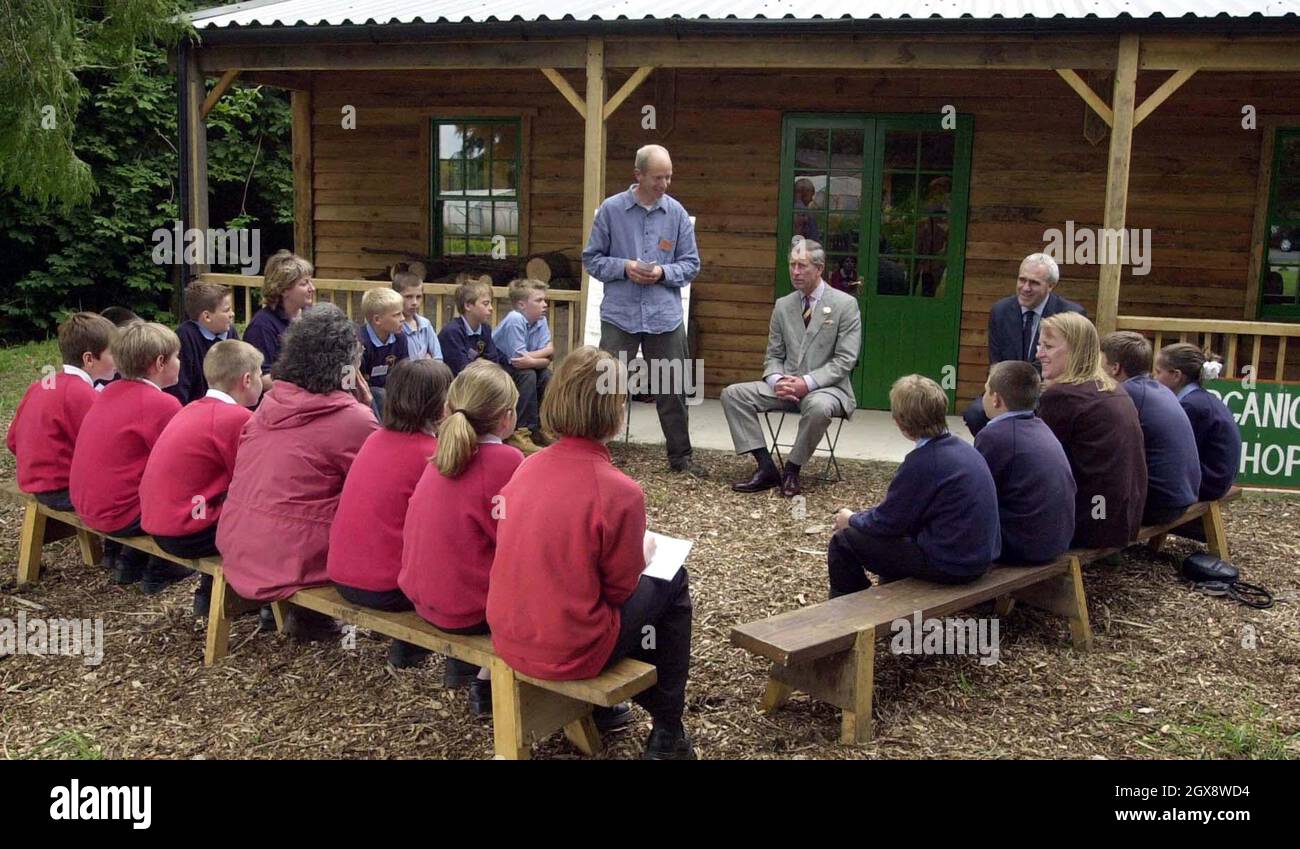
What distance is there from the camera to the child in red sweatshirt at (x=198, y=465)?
13.7 feet

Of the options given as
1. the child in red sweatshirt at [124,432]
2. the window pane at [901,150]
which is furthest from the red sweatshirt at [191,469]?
the window pane at [901,150]

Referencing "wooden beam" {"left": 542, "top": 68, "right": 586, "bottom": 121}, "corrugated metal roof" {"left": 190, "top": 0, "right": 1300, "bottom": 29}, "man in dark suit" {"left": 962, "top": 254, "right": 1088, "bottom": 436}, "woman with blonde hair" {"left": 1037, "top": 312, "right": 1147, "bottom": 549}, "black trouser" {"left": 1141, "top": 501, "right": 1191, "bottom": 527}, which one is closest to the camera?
"woman with blonde hair" {"left": 1037, "top": 312, "right": 1147, "bottom": 549}

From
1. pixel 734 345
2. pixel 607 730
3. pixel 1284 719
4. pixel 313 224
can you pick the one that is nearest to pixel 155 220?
pixel 313 224

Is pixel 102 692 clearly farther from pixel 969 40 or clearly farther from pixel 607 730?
pixel 969 40

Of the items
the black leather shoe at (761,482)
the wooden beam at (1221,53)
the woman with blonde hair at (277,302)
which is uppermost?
the wooden beam at (1221,53)

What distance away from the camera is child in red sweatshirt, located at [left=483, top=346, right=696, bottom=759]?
3.03m

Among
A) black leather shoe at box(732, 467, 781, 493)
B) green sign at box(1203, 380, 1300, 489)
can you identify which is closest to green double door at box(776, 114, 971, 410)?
green sign at box(1203, 380, 1300, 489)

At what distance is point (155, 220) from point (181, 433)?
511 inches

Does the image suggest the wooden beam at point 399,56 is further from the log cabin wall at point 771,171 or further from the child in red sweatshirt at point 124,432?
the child in red sweatshirt at point 124,432

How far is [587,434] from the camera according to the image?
122 inches

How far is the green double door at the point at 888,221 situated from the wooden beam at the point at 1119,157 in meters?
A: 2.04

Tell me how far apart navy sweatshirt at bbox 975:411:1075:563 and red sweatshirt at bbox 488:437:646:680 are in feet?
5.70

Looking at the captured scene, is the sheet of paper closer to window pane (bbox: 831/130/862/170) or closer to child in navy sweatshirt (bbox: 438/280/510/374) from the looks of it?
child in navy sweatshirt (bbox: 438/280/510/374)

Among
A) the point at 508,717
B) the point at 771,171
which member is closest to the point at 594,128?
the point at 771,171
